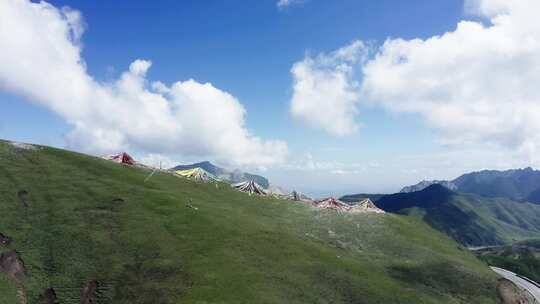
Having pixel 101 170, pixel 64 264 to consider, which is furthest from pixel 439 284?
pixel 101 170

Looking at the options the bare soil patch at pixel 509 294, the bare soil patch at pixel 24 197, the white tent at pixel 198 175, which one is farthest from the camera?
the white tent at pixel 198 175

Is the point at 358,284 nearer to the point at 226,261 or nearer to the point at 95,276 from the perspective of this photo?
the point at 226,261

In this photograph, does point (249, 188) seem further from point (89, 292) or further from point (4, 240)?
point (4, 240)

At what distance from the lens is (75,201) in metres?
81.9

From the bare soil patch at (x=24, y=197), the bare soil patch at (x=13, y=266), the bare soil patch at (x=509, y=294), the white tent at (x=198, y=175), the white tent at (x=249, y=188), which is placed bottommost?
the bare soil patch at (x=509, y=294)

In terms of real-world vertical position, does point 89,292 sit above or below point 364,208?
below

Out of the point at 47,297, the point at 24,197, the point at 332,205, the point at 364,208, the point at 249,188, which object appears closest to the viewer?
the point at 47,297

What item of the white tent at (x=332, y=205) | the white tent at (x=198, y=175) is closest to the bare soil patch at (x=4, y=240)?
the white tent at (x=198, y=175)

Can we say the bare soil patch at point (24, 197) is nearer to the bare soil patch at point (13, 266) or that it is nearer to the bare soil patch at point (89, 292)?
the bare soil patch at point (13, 266)

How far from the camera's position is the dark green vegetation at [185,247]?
63.7 m

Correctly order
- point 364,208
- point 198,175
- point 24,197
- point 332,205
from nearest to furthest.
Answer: point 24,197
point 198,175
point 332,205
point 364,208

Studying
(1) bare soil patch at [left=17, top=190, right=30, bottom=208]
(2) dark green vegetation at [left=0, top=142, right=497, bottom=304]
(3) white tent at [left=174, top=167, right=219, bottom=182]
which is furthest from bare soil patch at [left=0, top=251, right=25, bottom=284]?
(3) white tent at [left=174, top=167, right=219, bottom=182]

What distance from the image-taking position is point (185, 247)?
240ft

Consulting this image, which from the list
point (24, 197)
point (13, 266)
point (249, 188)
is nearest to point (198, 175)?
point (249, 188)
